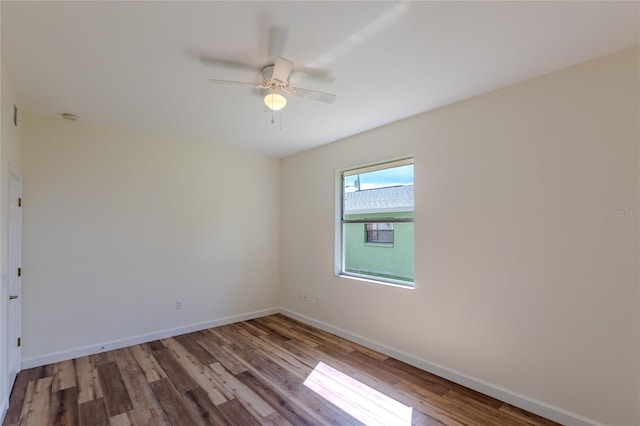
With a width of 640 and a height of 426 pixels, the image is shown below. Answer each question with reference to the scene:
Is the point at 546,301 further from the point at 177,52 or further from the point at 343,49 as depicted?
the point at 177,52

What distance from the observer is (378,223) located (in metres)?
3.81

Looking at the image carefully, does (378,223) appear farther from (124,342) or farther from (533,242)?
(124,342)

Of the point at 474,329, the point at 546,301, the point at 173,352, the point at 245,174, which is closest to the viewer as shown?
the point at 546,301

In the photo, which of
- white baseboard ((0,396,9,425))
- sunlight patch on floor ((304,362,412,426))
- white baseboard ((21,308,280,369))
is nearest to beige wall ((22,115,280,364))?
white baseboard ((21,308,280,369))

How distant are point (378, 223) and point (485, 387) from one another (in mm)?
1919

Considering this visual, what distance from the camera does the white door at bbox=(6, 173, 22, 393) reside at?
8.66 ft

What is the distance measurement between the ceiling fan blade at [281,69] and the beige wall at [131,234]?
8.37 ft

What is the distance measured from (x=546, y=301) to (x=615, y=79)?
5.33 feet

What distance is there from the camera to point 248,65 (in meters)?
2.22

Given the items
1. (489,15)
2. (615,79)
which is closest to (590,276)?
(615,79)

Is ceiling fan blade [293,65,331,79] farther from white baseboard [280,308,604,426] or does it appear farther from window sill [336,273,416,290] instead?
white baseboard [280,308,604,426]

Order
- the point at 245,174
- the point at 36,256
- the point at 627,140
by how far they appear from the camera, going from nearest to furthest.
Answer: the point at 627,140 < the point at 36,256 < the point at 245,174

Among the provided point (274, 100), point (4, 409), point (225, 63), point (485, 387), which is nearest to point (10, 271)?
point (4, 409)

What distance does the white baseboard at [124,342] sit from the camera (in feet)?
10.5
